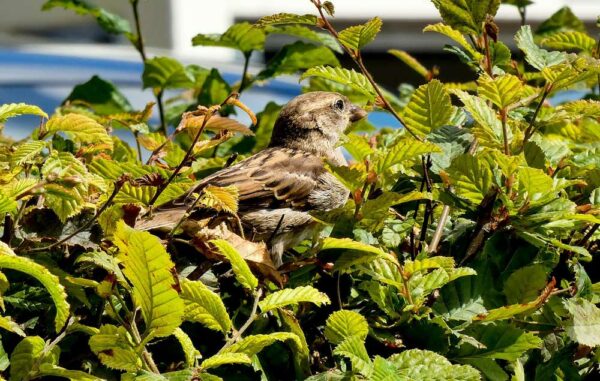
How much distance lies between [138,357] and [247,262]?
27cm

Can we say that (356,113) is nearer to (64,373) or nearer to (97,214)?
(97,214)

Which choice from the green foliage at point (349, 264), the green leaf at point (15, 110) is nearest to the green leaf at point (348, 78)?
the green foliage at point (349, 264)

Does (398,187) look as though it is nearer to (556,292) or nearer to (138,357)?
(556,292)

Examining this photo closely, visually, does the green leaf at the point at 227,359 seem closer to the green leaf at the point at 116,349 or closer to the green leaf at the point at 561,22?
the green leaf at the point at 116,349

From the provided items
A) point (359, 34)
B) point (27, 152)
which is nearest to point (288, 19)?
point (359, 34)

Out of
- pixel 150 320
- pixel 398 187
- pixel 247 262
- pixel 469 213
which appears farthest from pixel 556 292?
pixel 150 320

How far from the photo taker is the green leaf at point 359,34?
180 cm

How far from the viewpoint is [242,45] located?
279 centimetres

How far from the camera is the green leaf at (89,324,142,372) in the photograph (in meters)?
1.33

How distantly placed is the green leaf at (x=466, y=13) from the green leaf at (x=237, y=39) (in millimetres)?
912

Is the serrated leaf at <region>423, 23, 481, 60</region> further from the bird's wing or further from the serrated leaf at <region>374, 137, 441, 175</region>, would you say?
the bird's wing

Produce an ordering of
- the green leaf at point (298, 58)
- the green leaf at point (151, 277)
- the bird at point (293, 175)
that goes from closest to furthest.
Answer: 1. the green leaf at point (151, 277)
2. the bird at point (293, 175)
3. the green leaf at point (298, 58)

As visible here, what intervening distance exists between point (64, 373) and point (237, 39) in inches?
61.2

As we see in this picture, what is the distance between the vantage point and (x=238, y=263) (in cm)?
144
